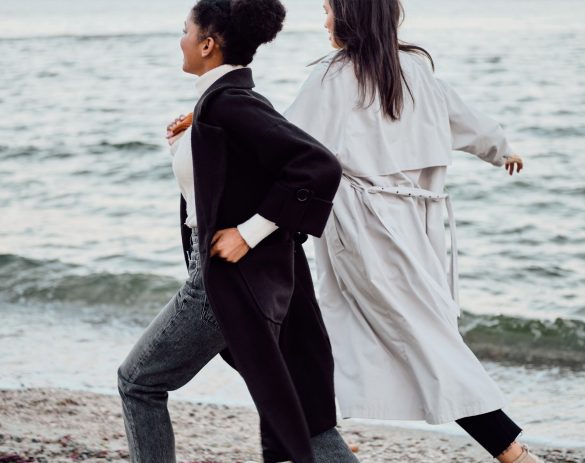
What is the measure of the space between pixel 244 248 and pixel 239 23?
22.4 inches

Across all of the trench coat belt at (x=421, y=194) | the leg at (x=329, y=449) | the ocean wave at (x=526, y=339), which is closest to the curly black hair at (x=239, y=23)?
the trench coat belt at (x=421, y=194)

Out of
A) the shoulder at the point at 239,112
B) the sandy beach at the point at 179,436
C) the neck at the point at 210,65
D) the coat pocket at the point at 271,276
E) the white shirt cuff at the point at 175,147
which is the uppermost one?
the neck at the point at 210,65

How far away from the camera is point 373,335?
3.23 meters

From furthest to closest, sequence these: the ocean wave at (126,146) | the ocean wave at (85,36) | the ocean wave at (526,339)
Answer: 1. the ocean wave at (85,36)
2. the ocean wave at (126,146)
3. the ocean wave at (526,339)

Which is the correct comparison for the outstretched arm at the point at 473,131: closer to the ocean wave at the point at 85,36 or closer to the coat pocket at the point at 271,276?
the coat pocket at the point at 271,276

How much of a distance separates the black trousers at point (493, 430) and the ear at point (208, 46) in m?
1.37

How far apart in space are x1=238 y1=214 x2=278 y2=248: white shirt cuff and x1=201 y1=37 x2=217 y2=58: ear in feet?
1.49

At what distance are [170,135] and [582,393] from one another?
341cm

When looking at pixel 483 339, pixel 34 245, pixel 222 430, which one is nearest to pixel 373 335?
pixel 222 430

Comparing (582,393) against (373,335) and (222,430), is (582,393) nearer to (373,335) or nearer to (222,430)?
(222,430)

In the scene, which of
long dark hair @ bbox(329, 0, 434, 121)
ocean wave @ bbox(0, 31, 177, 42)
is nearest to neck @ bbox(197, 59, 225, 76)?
long dark hair @ bbox(329, 0, 434, 121)

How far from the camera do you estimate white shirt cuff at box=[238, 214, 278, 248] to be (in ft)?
8.52

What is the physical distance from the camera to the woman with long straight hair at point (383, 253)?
317 centimetres

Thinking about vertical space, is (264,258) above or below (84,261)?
above
